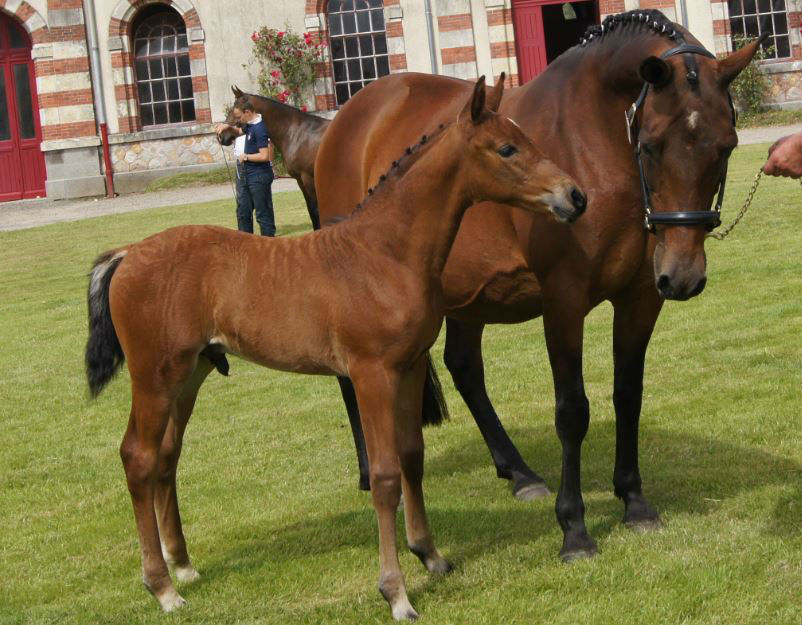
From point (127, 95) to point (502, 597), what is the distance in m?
23.5

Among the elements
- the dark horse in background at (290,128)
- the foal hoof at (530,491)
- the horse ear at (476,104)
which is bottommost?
the foal hoof at (530,491)

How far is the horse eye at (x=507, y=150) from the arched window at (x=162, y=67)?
23413 millimetres

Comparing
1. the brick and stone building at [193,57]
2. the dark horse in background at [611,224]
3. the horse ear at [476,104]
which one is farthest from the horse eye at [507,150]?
the brick and stone building at [193,57]

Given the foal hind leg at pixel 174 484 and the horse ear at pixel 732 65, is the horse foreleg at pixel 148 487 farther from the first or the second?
the horse ear at pixel 732 65

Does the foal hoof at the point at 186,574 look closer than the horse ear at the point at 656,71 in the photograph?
No

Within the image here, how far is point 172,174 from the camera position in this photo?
26703mm

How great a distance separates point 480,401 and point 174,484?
2.25 m

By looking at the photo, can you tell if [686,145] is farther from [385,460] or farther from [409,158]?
[385,460]

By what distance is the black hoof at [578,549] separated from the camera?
17.5ft

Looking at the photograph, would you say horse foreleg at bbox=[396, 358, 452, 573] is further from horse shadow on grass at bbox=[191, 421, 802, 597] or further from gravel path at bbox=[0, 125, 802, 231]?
gravel path at bbox=[0, 125, 802, 231]

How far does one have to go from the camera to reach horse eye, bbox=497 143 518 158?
4738 mm

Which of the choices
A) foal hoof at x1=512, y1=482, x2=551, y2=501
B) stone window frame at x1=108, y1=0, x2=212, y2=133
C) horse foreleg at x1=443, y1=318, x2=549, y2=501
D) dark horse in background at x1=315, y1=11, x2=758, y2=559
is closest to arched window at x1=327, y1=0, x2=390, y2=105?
stone window frame at x1=108, y1=0, x2=212, y2=133

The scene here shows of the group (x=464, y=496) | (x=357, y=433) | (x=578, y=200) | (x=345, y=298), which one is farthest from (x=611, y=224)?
(x=357, y=433)

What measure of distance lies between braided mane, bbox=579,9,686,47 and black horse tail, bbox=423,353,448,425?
2.33 metres
